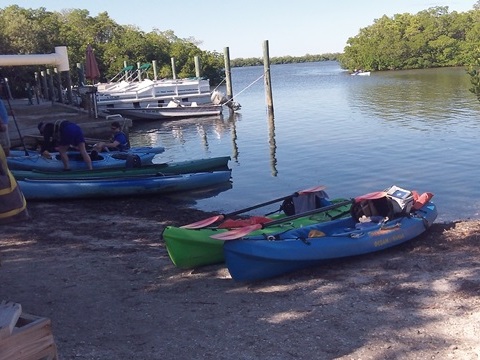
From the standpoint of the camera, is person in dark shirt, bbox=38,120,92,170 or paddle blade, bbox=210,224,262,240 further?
person in dark shirt, bbox=38,120,92,170

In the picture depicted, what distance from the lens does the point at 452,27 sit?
84.6m

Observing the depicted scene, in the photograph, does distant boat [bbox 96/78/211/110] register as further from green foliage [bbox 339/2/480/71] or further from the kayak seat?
green foliage [bbox 339/2/480/71]

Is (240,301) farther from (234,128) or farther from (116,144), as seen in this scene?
(234,128)

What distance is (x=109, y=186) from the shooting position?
11.7 m

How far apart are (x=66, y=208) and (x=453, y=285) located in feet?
23.8

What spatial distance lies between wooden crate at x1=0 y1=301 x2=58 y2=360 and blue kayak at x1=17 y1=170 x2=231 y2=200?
8.34 meters

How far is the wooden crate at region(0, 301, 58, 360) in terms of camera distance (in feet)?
9.43

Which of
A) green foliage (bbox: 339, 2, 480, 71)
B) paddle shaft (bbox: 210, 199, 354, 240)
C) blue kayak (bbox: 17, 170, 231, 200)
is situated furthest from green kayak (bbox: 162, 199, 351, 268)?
green foliage (bbox: 339, 2, 480, 71)

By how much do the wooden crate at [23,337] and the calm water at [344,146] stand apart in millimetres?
8623

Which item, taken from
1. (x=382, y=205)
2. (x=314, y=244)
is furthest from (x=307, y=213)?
(x=382, y=205)

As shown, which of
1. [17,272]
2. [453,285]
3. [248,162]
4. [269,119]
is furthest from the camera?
[269,119]

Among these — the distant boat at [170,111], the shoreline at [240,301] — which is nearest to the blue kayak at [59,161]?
the shoreline at [240,301]

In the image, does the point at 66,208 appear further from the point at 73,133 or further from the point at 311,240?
the point at 311,240

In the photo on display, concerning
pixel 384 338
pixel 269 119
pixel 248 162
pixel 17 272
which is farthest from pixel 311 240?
pixel 269 119
